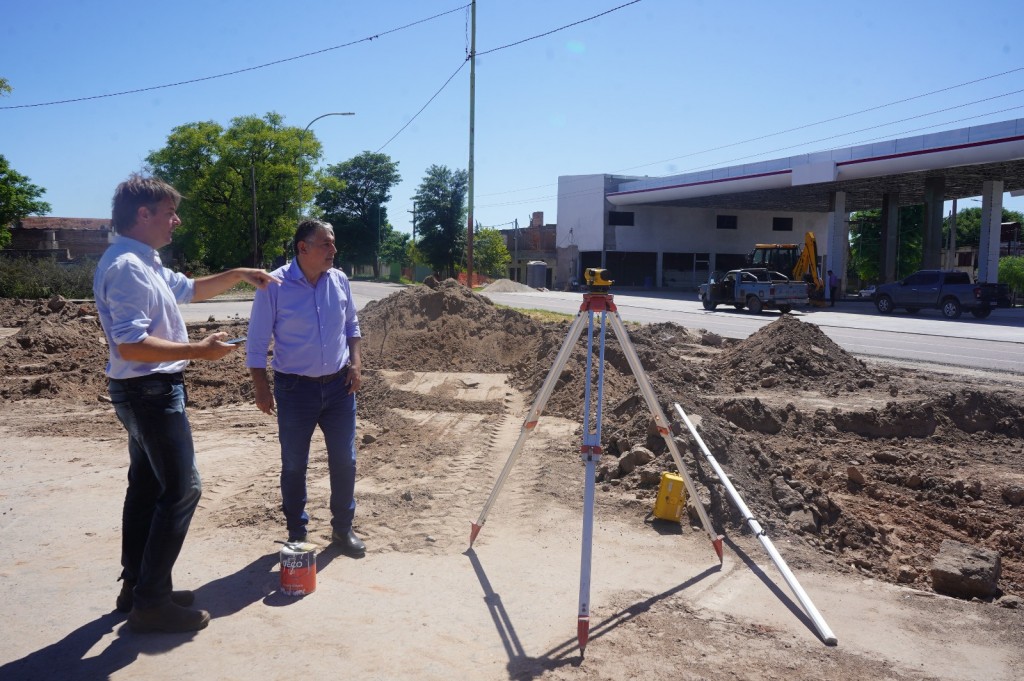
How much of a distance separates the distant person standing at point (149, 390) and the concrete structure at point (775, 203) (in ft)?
107

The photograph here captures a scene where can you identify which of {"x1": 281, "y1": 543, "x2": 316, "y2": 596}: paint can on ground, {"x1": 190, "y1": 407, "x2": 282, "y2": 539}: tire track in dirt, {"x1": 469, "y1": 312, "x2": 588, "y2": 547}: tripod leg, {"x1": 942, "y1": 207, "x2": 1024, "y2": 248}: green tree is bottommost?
{"x1": 190, "y1": 407, "x2": 282, "y2": 539}: tire track in dirt

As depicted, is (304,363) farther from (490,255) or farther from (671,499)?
(490,255)

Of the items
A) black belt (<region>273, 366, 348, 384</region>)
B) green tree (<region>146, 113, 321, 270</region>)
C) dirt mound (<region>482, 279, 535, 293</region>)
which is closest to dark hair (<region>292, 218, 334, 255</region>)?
black belt (<region>273, 366, 348, 384</region>)

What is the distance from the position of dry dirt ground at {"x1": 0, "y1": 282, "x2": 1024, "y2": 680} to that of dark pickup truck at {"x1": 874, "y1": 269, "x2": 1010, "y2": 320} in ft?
68.1

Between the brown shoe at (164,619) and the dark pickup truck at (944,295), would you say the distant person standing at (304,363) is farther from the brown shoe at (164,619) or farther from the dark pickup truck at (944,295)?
the dark pickup truck at (944,295)

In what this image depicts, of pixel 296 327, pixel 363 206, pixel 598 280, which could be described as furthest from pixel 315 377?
pixel 363 206

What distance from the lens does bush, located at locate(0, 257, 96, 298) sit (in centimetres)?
2991

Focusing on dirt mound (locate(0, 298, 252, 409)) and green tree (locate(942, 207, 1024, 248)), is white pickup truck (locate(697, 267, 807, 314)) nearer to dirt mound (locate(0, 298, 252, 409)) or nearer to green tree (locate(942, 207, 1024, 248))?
dirt mound (locate(0, 298, 252, 409))

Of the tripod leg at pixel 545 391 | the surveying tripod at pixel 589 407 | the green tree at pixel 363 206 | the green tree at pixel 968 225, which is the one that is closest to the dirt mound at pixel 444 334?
the tripod leg at pixel 545 391

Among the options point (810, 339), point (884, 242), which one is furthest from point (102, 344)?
point (884, 242)

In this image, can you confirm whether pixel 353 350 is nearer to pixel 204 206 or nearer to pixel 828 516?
pixel 828 516

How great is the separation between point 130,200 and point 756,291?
29.1 m

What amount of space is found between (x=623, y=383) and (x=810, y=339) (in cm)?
418

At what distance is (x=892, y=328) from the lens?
23734 mm
